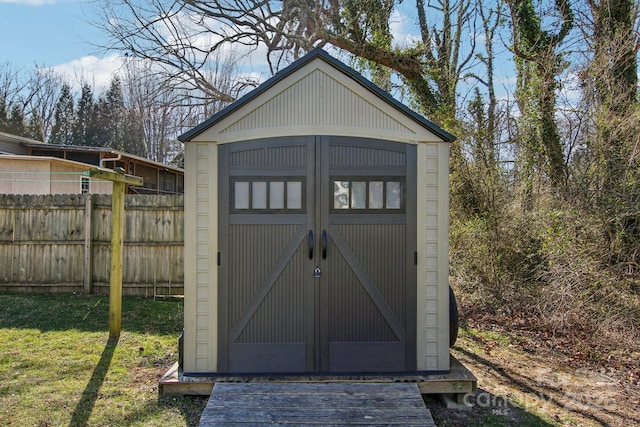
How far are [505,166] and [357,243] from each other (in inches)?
194

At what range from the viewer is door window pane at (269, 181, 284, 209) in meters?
3.85

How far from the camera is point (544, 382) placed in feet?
14.5

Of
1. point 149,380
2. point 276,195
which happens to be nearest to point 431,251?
point 276,195

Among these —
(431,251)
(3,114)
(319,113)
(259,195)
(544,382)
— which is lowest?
(544,382)

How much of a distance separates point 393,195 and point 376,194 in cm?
15

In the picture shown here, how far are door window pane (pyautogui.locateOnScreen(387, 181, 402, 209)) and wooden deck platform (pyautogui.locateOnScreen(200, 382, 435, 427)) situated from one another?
58.4 inches

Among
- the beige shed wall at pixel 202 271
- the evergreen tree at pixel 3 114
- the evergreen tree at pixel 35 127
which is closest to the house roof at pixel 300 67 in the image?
the beige shed wall at pixel 202 271

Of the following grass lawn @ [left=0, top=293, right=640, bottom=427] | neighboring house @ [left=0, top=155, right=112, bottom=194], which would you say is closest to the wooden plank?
grass lawn @ [left=0, top=293, right=640, bottom=427]

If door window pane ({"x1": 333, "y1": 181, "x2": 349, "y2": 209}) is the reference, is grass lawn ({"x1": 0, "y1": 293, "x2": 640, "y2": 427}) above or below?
below

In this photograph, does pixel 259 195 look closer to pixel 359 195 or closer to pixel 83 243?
pixel 359 195

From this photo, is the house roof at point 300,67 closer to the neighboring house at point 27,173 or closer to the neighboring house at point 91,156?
the neighboring house at point 27,173

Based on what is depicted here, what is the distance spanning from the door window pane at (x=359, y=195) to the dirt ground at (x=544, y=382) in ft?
6.05

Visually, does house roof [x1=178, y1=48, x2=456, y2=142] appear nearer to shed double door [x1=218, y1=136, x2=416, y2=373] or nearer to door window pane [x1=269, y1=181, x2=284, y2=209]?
shed double door [x1=218, y1=136, x2=416, y2=373]

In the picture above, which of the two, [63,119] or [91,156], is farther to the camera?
[63,119]
